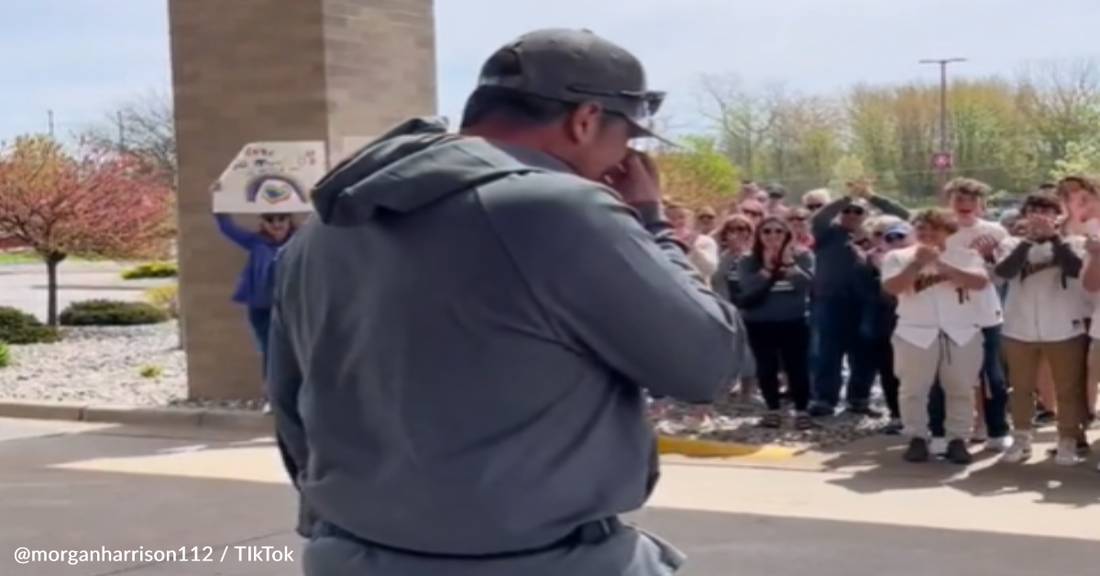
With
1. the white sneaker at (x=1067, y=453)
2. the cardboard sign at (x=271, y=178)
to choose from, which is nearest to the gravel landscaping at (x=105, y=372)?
the cardboard sign at (x=271, y=178)

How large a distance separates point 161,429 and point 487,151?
11.2 metres

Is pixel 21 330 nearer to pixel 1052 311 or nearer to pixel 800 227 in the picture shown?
pixel 800 227

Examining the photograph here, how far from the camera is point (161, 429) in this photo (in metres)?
13.4

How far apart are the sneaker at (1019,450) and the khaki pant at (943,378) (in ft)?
0.89

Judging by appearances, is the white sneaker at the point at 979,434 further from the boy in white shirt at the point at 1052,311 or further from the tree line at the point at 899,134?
the tree line at the point at 899,134

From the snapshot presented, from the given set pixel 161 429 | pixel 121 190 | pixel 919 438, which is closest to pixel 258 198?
pixel 161 429

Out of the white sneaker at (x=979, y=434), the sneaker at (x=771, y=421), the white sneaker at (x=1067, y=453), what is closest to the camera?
the white sneaker at (x=1067, y=453)

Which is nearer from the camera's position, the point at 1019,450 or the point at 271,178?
the point at 1019,450

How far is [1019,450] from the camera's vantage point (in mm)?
10219

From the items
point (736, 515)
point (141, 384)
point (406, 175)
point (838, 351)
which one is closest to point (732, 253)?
point (838, 351)

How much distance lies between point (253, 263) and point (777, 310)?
399 centimetres

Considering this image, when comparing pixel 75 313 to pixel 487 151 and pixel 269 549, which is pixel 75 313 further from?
pixel 487 151

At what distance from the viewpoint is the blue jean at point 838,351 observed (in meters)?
11.8

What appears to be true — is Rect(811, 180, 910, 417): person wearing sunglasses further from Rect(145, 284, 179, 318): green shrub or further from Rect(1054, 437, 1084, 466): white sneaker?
Rect(145, 284, 179, 318): green shrub
